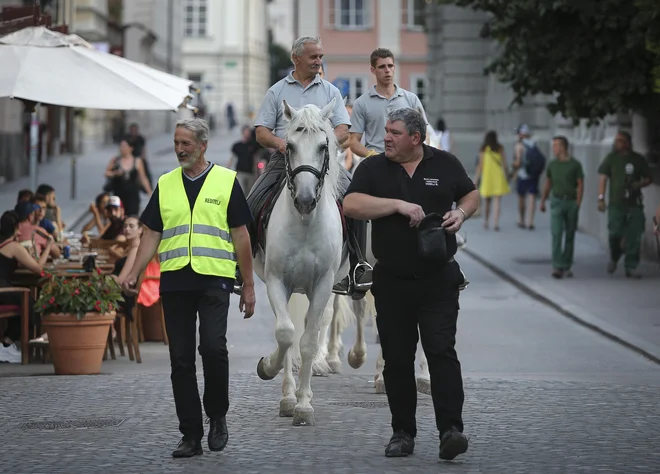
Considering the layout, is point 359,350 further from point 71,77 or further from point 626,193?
point 626,193

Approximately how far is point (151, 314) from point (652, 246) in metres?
10.0

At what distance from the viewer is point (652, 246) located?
22953 mm

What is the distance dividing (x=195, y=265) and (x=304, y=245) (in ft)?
4.83

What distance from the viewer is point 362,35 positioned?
63594 millimetres

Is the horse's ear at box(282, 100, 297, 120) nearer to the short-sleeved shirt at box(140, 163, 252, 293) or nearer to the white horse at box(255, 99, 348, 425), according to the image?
the white horse at box(255, 99, 348, 425)

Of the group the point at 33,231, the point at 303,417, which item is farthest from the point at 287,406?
the point at 33,231

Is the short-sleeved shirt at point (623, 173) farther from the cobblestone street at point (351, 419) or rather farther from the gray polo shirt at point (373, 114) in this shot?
the gray polo shirt at point (373, 114)

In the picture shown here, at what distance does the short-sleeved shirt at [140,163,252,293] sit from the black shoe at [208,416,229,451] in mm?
772

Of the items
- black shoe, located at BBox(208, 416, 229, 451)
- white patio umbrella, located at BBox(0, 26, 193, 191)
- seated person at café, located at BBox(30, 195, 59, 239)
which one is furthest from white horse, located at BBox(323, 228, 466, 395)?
seated person at café, located at BBox(30, 195, 59, 239)

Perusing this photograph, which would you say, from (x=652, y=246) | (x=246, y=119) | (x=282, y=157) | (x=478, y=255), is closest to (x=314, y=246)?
(x=282, y=157)

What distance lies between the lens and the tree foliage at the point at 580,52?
19.3m

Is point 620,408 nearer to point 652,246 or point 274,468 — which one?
point 274,468

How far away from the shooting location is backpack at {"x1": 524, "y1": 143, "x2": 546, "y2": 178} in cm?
3025

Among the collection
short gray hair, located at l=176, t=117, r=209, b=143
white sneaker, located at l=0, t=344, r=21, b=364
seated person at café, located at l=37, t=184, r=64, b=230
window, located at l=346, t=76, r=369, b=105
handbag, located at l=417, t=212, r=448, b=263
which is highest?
window, located at l=346, t=76, r=369, b=105
